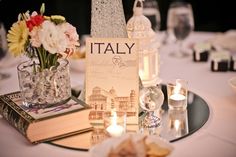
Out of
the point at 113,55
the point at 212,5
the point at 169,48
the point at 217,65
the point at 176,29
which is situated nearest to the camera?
the point at 113,55

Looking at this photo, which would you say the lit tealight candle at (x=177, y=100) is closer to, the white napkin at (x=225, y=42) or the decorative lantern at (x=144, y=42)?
→ the decorative lantern at (x=144, y=42)

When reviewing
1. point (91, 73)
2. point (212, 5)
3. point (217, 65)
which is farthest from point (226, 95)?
point (212, 5)

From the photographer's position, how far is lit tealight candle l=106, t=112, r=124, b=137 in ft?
3.66

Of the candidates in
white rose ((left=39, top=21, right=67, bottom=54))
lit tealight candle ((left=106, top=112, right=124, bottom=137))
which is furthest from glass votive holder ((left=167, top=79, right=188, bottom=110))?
white rose ((left=39, top=21, right=67, bottom=54))

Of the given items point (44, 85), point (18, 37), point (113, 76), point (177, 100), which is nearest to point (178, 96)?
point (177, 100)

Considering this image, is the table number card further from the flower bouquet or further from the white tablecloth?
the white tablecloth

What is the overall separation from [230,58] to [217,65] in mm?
75

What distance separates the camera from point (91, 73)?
1.26 metres

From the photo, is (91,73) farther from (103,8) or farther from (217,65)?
(217,65)

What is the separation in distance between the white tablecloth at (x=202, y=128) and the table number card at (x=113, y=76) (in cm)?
18

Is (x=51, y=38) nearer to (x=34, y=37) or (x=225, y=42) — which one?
(x=34, y=37)

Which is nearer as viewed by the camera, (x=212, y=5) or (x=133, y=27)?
(x=133, y=27)

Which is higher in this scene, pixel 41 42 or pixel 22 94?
pixel 41 42

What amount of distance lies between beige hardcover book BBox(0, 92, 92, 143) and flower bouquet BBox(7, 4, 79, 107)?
0.04 metres
